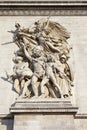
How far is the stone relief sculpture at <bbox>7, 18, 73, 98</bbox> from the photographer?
11.0m

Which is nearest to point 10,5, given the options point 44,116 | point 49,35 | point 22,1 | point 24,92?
point 22,1

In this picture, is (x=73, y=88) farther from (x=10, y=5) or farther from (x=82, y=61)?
(x=10, y=5)

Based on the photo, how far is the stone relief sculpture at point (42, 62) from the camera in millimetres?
11008

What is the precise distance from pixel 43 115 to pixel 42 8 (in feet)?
14.5

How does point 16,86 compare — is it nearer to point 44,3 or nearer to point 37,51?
point 37,51

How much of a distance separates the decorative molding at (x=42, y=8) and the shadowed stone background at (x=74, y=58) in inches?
5.9

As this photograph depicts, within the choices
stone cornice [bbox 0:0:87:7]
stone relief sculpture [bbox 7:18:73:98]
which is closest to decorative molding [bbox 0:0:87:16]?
stone cornice [bbox 0:0:87:7]

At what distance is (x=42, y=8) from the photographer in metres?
13.2

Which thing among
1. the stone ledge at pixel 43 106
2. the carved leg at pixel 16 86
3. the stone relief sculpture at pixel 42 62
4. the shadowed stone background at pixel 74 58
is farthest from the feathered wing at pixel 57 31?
the stone ledge at pixel 43 106

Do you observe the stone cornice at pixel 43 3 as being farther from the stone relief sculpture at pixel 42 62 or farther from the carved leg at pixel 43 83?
the carved leg at pixel 43 83

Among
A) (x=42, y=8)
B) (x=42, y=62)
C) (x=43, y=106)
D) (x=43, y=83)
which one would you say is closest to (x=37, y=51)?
(x=42, y=62)

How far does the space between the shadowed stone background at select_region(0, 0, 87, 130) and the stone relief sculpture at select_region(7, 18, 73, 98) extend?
0.21 meters

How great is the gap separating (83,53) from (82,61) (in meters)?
0.32

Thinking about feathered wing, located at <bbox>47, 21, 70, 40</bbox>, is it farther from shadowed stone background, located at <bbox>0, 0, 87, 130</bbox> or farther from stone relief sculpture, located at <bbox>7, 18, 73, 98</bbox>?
shadowed stone background, located at <bbox>0, 0, 87, 130</bbox>
